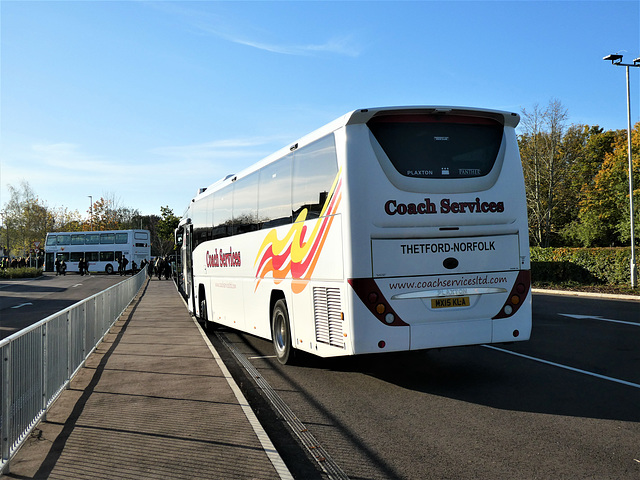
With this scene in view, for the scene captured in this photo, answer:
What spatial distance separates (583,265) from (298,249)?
21820mm

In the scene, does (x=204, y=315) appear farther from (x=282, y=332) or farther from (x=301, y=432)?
(x=301, y=432)

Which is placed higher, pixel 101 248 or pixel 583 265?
pixel 101 248

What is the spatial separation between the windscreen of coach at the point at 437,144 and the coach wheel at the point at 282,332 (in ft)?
10.8

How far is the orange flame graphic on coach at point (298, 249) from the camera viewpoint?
7938 millimetres

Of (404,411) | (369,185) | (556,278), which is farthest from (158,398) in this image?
(556,278)

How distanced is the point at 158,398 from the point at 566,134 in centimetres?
4310

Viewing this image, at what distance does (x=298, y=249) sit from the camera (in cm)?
902

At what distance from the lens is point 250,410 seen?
6539mm

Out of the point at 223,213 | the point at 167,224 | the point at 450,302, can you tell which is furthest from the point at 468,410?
the point at 167,224

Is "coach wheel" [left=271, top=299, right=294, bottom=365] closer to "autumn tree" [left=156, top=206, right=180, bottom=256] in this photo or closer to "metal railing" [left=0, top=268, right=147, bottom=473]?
"metal railing" [left=0, top=268, right=147, bottom=473]

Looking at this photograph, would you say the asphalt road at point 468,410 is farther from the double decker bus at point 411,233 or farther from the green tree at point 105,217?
the green tree at point 105,217

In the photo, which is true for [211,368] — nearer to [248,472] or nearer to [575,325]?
[248,472]

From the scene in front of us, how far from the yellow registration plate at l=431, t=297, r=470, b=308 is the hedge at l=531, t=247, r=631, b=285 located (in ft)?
64.7

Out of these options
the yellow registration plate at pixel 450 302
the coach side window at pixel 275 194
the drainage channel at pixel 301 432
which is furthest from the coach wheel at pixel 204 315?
the yellow registration plate at pixel 450 302
